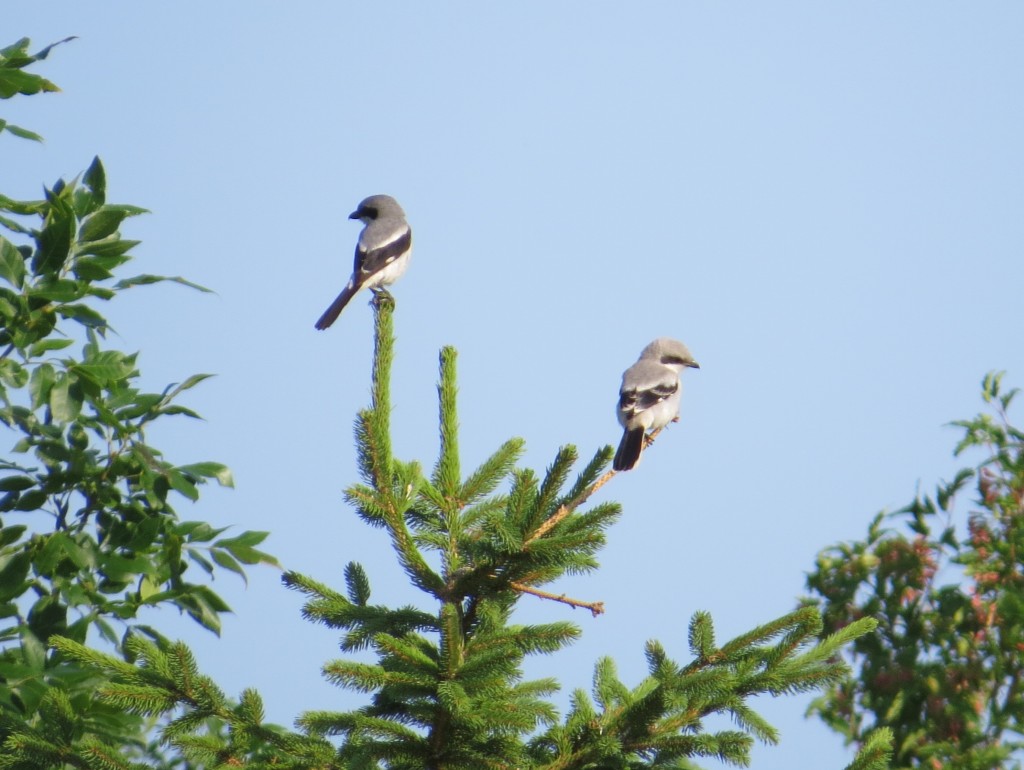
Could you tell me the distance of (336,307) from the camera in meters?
7.73

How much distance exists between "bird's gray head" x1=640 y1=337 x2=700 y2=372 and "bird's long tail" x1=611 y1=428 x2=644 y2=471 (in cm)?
170

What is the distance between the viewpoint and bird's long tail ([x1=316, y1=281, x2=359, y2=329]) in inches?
294

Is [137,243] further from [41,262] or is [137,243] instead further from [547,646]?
[547,646]

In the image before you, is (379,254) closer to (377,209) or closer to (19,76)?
(377,209)

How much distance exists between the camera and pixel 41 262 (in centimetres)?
437

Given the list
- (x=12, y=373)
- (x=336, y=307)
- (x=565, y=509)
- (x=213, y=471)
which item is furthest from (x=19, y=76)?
(x=336, y=307)

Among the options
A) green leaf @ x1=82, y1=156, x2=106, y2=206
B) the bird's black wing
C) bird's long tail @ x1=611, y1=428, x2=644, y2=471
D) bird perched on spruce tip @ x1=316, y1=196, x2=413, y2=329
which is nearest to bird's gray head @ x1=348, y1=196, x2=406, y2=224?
bird perched on spruce tip @ x1=316, y1=196, x2=413, y2=329

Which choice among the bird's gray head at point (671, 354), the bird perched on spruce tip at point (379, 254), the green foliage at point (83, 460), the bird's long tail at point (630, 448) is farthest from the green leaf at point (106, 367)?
the bird's gray head at point (671, 354)

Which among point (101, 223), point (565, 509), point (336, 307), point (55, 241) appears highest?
point (336, 307)

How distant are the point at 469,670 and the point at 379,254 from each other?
566 centimetres

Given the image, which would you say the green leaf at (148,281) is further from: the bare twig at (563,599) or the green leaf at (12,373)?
the bare twig at (563,599)

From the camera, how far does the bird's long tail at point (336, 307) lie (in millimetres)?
7461

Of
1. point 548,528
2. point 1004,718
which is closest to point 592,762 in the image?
point 548,528

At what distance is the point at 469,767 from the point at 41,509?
219 cm
